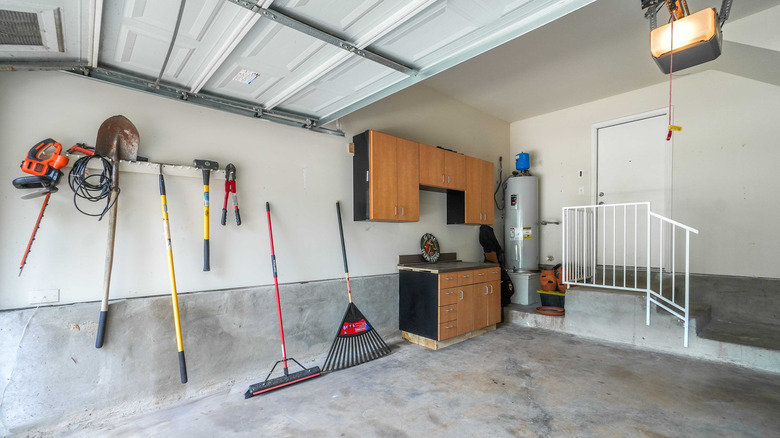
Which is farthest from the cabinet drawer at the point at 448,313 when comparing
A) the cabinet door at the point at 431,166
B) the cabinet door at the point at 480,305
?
the cabinet door at the point at 431,166

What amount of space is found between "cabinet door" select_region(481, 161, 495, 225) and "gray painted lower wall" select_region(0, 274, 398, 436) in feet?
8.84

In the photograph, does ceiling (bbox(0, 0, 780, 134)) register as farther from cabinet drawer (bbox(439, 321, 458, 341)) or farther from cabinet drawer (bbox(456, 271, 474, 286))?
cabinet drawer (bbox(439, 321, 458, 341))

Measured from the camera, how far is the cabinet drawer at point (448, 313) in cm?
373

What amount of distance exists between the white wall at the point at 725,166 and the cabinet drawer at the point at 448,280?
3.16 metres

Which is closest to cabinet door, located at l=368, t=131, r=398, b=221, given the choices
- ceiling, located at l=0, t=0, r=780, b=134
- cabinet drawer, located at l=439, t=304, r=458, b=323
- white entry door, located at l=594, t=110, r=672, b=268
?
ceiling, located at l=0, t=0, r=780, b=134

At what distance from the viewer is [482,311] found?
13.9 feet

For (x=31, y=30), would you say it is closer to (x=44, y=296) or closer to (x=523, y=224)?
(x=44, y=296)

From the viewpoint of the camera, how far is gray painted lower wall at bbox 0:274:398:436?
2.14 m

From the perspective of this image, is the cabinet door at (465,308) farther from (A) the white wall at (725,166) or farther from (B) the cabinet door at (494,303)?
(A) the white wall at (725,166)

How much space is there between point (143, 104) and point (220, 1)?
140cm

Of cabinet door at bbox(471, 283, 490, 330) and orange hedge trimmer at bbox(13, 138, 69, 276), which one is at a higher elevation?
orange hedge trimmer at bbox(13, 138, 69, 276)

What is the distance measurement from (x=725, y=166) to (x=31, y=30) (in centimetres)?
649

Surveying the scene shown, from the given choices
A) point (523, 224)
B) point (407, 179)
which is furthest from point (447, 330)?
point (523, 224)

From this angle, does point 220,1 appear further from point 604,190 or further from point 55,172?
point 604,190
